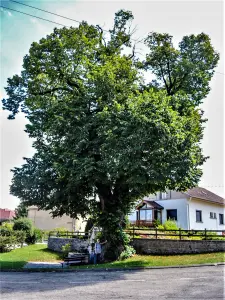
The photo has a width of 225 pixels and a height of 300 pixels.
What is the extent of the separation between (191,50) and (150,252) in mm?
13084

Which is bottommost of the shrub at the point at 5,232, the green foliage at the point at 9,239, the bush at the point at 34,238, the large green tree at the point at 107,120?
the bush at the point at 34,238

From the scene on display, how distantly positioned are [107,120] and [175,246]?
937cm

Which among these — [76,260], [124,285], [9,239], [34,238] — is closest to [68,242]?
[9,239]

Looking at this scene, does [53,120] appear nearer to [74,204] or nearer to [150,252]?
[74,204]

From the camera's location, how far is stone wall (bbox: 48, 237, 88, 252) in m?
21.9

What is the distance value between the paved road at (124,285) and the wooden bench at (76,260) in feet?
15.8

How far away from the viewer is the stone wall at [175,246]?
18047mm

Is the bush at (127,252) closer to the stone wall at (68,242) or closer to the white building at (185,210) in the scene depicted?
the stone wall at (68,242)

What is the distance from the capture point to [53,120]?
16.7m

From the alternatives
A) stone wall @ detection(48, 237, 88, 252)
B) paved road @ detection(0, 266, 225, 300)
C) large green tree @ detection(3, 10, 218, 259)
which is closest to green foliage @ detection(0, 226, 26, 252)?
stone wall @ detection(48, 237, 88, 252)

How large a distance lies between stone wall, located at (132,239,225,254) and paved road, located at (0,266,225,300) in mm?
5287

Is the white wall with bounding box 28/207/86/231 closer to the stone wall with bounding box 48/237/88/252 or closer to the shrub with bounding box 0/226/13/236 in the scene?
the shrub with bounding box 0/226/13/236

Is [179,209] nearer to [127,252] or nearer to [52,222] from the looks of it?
[127,252]

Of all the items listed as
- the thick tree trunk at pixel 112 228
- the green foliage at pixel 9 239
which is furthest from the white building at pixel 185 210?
the thick tree trunk at pixel 112 228
